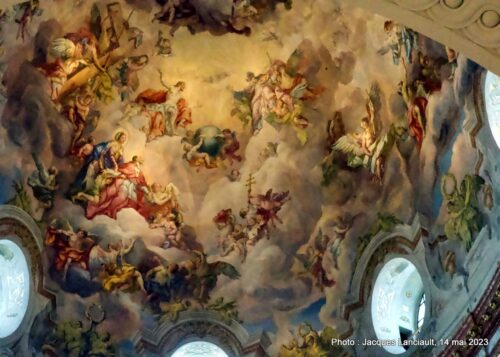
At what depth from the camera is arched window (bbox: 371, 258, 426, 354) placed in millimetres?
15609

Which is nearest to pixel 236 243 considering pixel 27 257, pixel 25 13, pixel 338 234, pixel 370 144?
pixel 338 234

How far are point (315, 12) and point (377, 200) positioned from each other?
4.26 m

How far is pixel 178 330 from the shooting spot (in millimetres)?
17953

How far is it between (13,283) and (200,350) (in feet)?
14.3

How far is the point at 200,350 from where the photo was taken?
18.0m

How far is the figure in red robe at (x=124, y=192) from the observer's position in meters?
Result: 18.2

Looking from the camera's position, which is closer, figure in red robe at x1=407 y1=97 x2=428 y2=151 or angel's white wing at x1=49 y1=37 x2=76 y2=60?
figure in red robe at x1=407 y1=97 x2=428 y2=151

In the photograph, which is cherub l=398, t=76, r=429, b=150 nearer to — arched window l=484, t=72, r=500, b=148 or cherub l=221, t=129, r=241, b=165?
arched window l=484, t=72, r=500, b=148

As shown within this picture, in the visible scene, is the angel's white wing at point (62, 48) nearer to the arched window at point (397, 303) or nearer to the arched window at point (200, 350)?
the arched window at point (200, 350)

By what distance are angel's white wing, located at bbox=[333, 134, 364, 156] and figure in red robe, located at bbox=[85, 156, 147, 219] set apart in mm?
4537

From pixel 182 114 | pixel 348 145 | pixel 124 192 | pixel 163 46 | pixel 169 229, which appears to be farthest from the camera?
pixel 182 114

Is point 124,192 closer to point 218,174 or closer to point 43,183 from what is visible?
point 43,183

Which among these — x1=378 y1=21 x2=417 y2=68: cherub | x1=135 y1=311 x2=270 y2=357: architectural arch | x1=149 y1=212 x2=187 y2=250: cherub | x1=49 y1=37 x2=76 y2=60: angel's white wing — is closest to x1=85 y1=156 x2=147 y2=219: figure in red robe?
x1=149 y1=212 x2=187 y2=250: cherub

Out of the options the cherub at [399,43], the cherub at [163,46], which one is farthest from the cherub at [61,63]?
the cherub at [399,43]
